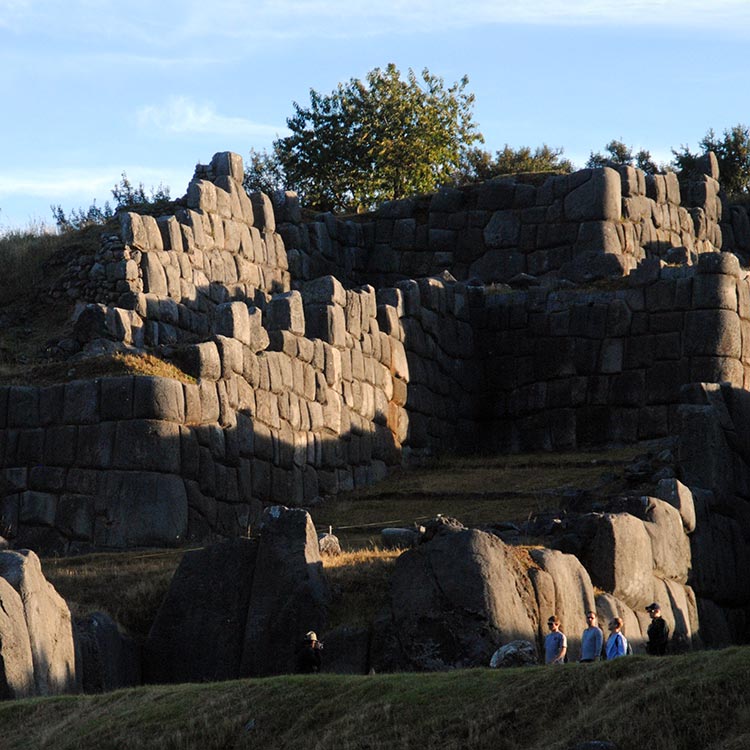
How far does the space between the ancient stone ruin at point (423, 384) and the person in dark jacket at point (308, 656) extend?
926 mm

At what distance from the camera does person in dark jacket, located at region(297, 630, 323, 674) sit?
67.8 feet

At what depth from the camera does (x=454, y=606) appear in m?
21.5

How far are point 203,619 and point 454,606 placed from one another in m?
3.12

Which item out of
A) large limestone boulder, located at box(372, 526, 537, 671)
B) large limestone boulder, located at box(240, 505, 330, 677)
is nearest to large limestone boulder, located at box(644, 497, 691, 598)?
large limestone boulder, located at box(372, 526, 537, 671)

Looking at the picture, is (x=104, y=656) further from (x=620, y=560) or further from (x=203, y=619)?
(x=620, y=560)

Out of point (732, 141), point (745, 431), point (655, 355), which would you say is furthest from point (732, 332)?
point (732, 141)

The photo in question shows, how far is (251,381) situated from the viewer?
3209 cm

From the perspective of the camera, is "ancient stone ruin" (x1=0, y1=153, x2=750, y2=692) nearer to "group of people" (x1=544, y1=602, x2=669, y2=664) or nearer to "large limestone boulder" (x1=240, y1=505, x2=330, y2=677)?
"large limestone boulder" (x1=240, y1=505, x2=330, y2=677)

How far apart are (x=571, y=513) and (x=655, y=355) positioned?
39.3ft

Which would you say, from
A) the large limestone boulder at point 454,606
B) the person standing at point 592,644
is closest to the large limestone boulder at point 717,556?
the large limestone boulder at point 454,606

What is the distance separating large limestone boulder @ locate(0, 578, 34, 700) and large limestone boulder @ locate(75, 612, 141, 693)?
53.1 inches

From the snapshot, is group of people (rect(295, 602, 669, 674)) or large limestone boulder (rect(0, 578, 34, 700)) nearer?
large limestone boulder (rect(0, 578, 34, 700))

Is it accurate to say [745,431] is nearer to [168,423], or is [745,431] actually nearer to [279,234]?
[168,423]

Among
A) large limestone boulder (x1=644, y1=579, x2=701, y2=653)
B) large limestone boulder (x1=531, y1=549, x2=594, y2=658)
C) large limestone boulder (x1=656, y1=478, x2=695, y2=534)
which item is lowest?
large limestone boulder (x1=644, y1=579, x2=701, y2=653)
